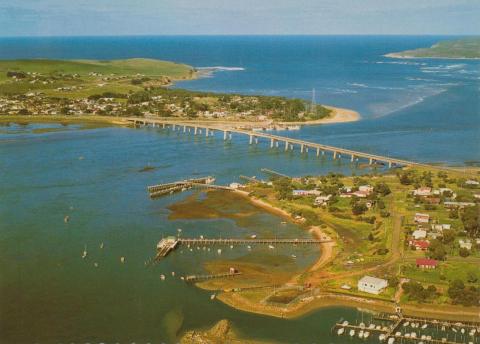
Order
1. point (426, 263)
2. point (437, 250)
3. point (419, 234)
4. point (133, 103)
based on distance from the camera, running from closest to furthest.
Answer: point (426, 263) → point (437, 250) → point (419, 234) → point (133, 103)

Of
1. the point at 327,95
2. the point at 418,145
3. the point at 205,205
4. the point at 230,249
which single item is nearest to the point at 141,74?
the point at 327,95

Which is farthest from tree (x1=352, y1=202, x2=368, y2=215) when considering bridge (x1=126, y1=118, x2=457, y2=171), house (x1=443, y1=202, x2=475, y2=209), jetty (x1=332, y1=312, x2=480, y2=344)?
bridge (x1=126, y1=118, x2=457, y2=171)

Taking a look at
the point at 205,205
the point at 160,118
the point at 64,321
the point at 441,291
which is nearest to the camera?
the point at 64,321

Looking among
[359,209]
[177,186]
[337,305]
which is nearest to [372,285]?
[337,305]

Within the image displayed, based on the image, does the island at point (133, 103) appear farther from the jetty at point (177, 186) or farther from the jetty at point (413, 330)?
the jetty at point (413, 330)

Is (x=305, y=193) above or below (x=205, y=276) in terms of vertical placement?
above

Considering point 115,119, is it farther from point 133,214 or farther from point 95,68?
point 95,68

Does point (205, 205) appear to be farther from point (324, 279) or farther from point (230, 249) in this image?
point (324, 279)
